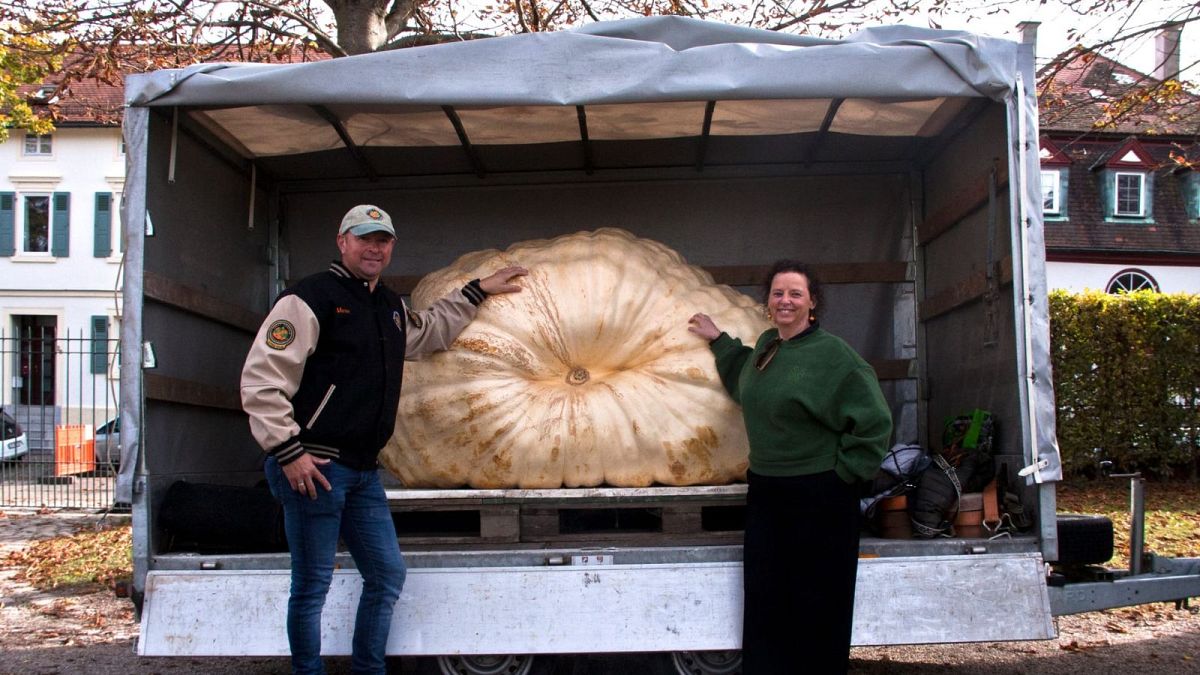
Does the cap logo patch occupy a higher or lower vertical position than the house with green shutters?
lower

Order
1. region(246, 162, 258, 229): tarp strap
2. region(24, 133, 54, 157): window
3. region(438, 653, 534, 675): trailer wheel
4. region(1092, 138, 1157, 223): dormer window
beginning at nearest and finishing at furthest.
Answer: region(438, 653, 534, 675): trailer wheel
region(246, 162, 258, 229): tarp strap
region(1092, 138, 1157, 223): dormer window
region(24, 133, 54, 157): window

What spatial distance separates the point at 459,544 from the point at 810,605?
1371mm

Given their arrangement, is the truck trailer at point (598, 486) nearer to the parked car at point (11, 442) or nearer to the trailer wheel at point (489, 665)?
the trailer wheel at point (489, 665)

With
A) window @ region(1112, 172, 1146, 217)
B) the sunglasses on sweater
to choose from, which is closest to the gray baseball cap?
the sunglasses on sweater

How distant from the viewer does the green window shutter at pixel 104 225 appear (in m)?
25.4

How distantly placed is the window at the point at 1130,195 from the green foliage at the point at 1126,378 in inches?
514

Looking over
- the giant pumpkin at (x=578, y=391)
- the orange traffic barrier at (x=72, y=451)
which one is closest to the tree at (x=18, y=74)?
the orange traffic barrier at (x=72, y=451)

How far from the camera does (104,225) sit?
83.7 ft

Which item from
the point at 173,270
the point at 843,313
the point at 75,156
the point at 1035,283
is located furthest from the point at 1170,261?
the point at 75,156

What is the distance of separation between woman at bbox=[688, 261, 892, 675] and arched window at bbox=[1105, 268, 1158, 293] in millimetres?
21383

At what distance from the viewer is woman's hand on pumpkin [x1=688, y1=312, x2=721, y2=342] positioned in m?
4.09

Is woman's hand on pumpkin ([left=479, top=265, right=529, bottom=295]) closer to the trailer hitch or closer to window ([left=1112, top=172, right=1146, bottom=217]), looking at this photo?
the trailer hitch

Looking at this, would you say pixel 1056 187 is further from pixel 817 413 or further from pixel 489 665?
pixel 489 665

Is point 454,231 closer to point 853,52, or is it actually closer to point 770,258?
point 770,258
